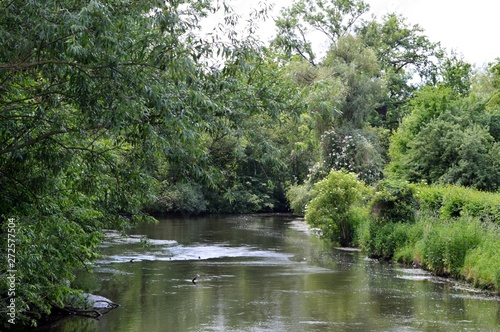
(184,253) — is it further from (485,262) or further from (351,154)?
(351,154)

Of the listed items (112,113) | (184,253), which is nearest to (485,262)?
(184,253)

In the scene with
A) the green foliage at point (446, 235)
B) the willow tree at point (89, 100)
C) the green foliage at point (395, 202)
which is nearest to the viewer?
the willow tree at point (89, 100)

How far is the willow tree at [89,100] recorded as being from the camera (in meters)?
8.14

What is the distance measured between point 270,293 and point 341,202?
38.9 feet

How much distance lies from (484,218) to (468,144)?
27.5ft

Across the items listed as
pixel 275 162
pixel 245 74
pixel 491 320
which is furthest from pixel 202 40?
pixel 491 320

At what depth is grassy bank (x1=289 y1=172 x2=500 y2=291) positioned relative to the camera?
20.4 m

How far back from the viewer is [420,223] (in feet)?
82.8

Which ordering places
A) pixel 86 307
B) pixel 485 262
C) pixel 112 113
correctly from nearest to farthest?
pixel 112 113 → pixel 86 307 → pixel 485 262

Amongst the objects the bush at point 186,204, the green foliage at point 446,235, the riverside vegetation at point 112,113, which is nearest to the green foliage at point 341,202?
the green foliage at point 446,235

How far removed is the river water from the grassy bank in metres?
0.74

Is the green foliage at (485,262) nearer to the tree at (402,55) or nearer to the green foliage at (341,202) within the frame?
the green foliage at (341,202)

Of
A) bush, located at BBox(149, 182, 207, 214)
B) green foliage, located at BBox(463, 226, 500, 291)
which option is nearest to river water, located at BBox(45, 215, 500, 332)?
green foliage, located at BBox(463, 226, 500, 291)

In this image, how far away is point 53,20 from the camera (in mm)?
8070
